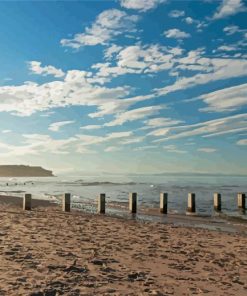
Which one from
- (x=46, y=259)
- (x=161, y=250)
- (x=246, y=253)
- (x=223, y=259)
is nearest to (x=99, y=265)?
(x=46, y=259)

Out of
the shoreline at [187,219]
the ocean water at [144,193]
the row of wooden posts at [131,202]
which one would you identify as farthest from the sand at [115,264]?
the ocean water at [144,193]

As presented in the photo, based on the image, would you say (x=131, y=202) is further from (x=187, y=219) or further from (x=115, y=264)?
(x=115, y=264)

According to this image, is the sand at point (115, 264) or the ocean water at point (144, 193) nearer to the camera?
the sand at point (115, 264)

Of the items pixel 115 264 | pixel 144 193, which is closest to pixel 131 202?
pixel 115 264

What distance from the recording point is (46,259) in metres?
7.84

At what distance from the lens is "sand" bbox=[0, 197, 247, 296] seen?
625 cm

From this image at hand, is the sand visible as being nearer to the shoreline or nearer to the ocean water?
the shoreline

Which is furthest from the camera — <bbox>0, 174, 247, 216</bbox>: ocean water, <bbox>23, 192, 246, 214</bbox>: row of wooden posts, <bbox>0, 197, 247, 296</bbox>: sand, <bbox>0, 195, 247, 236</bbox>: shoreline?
<bbox>0, 174, 247, 216</bbox>: ocean water

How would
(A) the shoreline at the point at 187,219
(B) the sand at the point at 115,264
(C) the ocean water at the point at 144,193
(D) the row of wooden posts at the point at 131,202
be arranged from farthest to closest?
(C) the ocean water at the point at 144,193 < (D) the row of wooden posts at the point at 131,202 < (A) the shoreline at the point at 187,219 < (B) the sand at the point at 115,264

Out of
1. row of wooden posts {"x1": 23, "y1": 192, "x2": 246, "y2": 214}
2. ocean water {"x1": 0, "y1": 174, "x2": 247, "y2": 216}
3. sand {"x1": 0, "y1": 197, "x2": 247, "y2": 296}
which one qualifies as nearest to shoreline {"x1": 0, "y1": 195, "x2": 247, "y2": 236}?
row of wooden posts {"x1": 23, "y1": 192, "x2": 246, "y2": 214}

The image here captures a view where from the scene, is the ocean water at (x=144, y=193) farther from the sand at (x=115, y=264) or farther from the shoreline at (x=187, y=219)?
the sand at (x=115, y=264)

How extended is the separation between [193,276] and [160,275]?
0.68 meters

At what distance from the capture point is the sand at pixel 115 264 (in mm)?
6246

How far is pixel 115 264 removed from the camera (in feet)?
26.1
